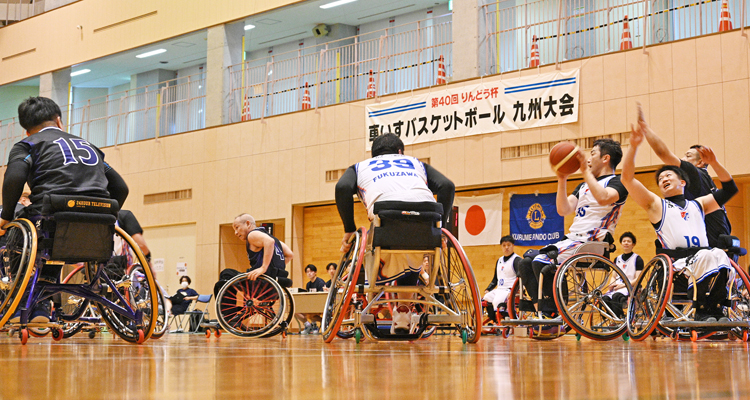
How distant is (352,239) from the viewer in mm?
4293

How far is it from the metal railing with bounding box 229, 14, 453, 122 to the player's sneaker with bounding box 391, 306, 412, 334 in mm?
8549

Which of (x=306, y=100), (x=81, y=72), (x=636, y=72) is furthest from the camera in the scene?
(x=81, y=72)

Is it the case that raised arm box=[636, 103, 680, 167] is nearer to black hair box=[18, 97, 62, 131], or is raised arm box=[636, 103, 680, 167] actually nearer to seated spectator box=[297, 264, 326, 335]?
black hair box=[18, 97, 62, 131]

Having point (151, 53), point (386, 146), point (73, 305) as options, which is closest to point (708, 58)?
point (386, 146)

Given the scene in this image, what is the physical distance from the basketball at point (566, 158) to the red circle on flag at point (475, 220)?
6985 millimetres

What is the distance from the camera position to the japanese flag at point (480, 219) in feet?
38.5

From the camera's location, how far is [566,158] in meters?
4.82

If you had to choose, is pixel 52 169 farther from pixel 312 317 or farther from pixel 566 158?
pixel 312 317

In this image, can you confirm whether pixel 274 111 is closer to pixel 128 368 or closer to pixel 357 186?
pixel 357 186

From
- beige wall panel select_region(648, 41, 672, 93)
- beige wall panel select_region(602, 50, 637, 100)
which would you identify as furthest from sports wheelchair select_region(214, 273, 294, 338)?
beige wall panel select_region(648, 41, 672, 93)

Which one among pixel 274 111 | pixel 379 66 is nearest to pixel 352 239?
pixel 379 66

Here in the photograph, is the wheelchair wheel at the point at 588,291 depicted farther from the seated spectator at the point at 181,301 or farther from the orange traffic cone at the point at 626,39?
the seated spectator at the point at 181,301

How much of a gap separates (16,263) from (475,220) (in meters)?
8.76

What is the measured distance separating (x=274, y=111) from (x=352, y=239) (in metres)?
12.0
